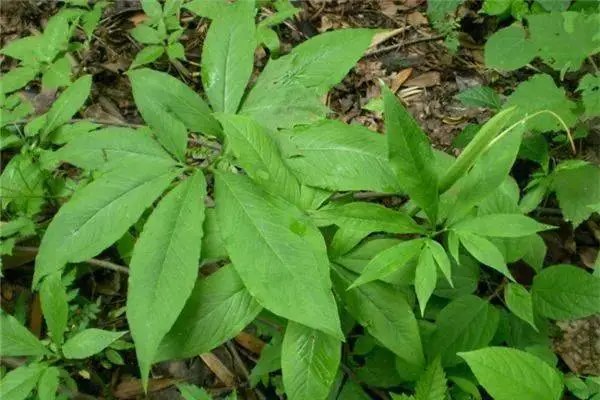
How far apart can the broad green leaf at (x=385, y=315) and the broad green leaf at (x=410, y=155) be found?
307 mm

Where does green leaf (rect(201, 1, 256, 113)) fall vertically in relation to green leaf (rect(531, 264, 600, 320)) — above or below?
above

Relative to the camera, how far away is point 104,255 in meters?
2.52

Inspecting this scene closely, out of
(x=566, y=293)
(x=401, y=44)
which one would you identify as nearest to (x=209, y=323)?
(x=566, y=293)

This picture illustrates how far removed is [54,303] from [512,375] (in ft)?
5.01

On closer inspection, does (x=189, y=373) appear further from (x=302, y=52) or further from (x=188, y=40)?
(x=188, y=40)

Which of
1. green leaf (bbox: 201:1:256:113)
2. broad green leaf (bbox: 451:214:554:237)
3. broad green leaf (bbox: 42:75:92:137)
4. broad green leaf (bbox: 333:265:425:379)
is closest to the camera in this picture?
broad green leaf (bbox: 451:214:554:237)

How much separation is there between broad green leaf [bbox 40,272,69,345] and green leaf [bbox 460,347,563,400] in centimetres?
138

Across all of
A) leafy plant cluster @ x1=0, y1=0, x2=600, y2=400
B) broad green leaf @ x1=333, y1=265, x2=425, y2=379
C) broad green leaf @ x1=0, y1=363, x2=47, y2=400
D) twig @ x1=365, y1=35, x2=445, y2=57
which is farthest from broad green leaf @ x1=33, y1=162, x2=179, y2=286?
twig @ x1=365, y1=35, x2=445, y2=57

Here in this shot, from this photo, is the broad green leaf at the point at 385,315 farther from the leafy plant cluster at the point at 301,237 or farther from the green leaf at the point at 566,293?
the green leaf at the point at 566,293

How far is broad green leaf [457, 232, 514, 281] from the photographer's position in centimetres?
143

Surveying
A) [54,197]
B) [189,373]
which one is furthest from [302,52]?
[189,373]

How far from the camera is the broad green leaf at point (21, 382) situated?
5.82 feet

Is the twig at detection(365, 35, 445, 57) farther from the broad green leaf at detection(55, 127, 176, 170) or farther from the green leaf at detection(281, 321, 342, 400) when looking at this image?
the green leaf at detection(281, 321, 342, 400)

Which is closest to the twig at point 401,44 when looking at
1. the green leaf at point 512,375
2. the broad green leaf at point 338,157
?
the broad green leaf at point 338,157
